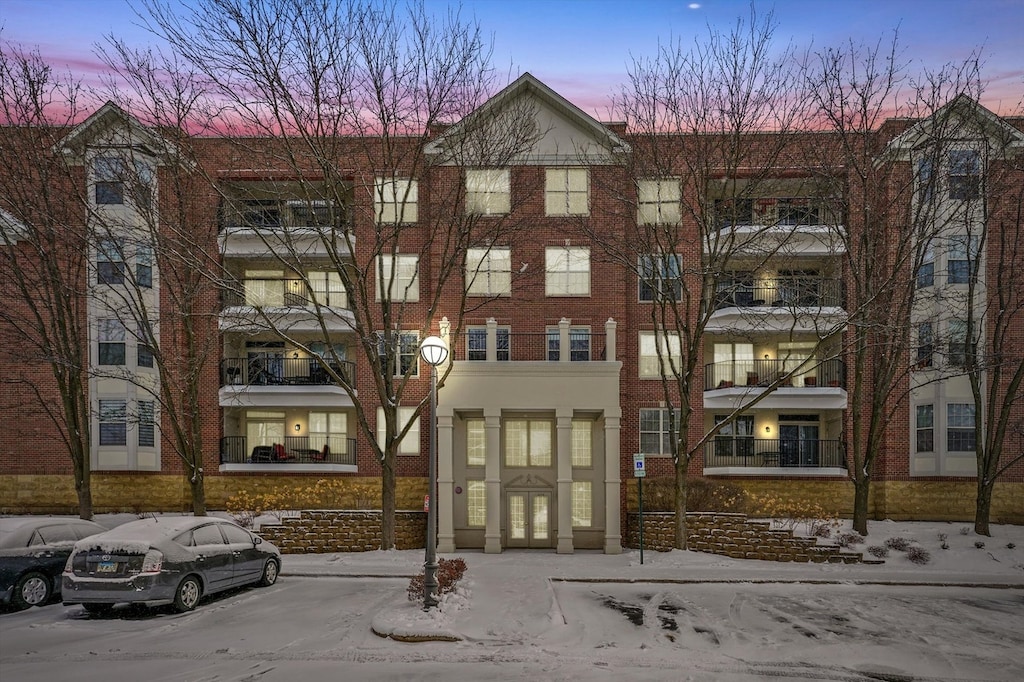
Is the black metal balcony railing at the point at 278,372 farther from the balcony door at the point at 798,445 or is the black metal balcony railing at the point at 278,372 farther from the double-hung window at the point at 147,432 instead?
the balcony door at the point at 798,445

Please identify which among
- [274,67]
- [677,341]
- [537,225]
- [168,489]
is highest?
[274,67]

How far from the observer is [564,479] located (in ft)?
69.5

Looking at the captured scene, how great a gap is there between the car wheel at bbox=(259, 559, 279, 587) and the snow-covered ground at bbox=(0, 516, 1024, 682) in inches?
12.4

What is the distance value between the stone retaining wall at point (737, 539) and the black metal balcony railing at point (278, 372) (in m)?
12.6

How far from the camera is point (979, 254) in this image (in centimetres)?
2177

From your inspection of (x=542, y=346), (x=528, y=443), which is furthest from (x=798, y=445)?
(x=528, y=443)

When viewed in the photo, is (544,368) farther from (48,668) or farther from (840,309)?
(48,668)

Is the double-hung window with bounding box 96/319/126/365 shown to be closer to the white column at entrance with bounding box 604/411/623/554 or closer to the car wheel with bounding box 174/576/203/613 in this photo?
the car wheel with bounding box 174/576/203/613

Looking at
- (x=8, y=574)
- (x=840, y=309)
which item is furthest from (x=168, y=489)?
(x=840, y=309)

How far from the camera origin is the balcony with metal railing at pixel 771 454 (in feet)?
85.7

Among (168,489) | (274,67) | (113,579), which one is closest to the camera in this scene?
(113,579)

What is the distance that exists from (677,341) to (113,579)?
65.3 ft

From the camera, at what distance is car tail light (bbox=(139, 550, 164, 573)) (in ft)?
38.2

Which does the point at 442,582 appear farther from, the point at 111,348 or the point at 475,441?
the point at 111,348
